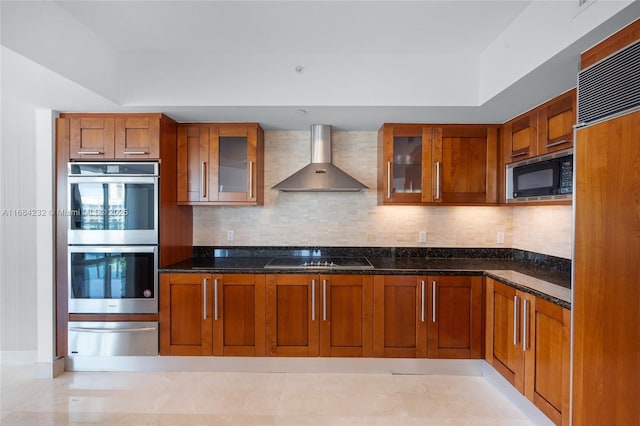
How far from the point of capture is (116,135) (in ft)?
8.32

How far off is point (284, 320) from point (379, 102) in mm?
1915

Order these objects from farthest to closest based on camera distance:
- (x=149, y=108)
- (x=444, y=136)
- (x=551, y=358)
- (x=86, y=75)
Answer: (x=444, y=136)
(x=149, y=108)
(x=86, y=75)
(x=551, y=358)

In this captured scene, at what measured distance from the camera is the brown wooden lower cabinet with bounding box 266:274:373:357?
8.39 ft

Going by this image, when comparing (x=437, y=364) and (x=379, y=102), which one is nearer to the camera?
(x=379, y=102)

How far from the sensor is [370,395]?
7.44 ft

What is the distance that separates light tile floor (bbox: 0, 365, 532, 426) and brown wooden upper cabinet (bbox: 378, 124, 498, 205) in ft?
5.10

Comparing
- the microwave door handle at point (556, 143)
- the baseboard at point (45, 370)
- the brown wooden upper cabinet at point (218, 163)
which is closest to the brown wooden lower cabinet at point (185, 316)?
the brown wooden upper cabinet at point (218, 163)

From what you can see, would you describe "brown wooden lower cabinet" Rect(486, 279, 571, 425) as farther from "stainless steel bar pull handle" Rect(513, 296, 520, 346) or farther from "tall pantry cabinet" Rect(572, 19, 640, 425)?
"tall pantry cabinet" Rect(572, 19, 640, 425)

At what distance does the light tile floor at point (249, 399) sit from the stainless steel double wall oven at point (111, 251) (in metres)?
0.32

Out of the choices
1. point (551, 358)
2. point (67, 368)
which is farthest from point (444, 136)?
point (67, 368)

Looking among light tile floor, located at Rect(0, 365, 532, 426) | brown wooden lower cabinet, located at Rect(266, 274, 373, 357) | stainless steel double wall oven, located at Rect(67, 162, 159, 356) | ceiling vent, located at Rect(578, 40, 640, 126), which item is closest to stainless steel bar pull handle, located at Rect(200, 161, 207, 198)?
stainless steel double wall oven, located at Rect(67, 162, 159, 356)

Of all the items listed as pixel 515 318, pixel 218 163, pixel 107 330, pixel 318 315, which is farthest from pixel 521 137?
pixel 107 330

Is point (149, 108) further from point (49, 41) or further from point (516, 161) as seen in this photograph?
point (516, 161)

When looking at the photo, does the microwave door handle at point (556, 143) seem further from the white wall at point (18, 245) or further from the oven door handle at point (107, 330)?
the white wall at point (18, 245)
